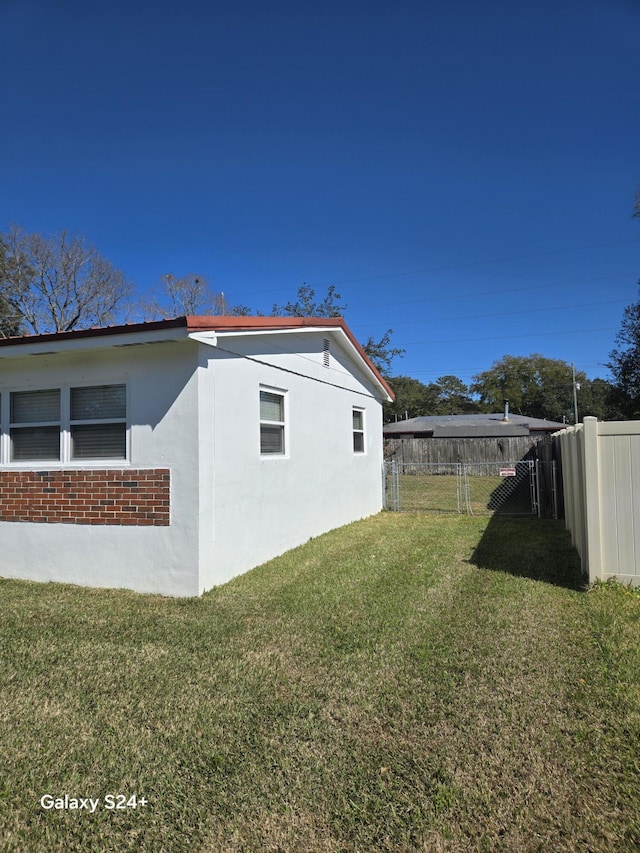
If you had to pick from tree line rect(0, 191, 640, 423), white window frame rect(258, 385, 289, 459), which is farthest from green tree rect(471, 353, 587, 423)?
white window frame rect(258, 385, 289, 459)

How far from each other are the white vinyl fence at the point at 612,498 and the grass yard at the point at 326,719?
1.01ft

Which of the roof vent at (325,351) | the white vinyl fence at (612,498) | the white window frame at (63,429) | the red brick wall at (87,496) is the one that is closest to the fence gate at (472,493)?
the roof vent at (325,351)

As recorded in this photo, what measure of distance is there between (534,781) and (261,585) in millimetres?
3959

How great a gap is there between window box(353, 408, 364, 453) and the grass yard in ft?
21.4

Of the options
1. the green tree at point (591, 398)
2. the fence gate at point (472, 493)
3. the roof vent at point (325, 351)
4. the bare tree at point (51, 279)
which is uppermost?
the bare tree at point (51, 279)

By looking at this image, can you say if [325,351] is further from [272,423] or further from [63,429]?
[63,429]

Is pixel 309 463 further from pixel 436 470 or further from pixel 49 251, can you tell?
pixel 49 251

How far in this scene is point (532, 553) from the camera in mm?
7586

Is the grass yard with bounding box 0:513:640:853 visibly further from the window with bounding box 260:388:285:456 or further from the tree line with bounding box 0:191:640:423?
the tree line with bounding box 0:191:640:423

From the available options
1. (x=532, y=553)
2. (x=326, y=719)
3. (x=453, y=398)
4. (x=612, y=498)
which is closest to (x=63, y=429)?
(x=326, y=719)

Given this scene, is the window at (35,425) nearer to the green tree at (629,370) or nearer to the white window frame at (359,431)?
the white window frame at (359,431)

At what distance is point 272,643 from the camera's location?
421cm

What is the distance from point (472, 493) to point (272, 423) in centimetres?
1184

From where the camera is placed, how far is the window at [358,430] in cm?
1193
